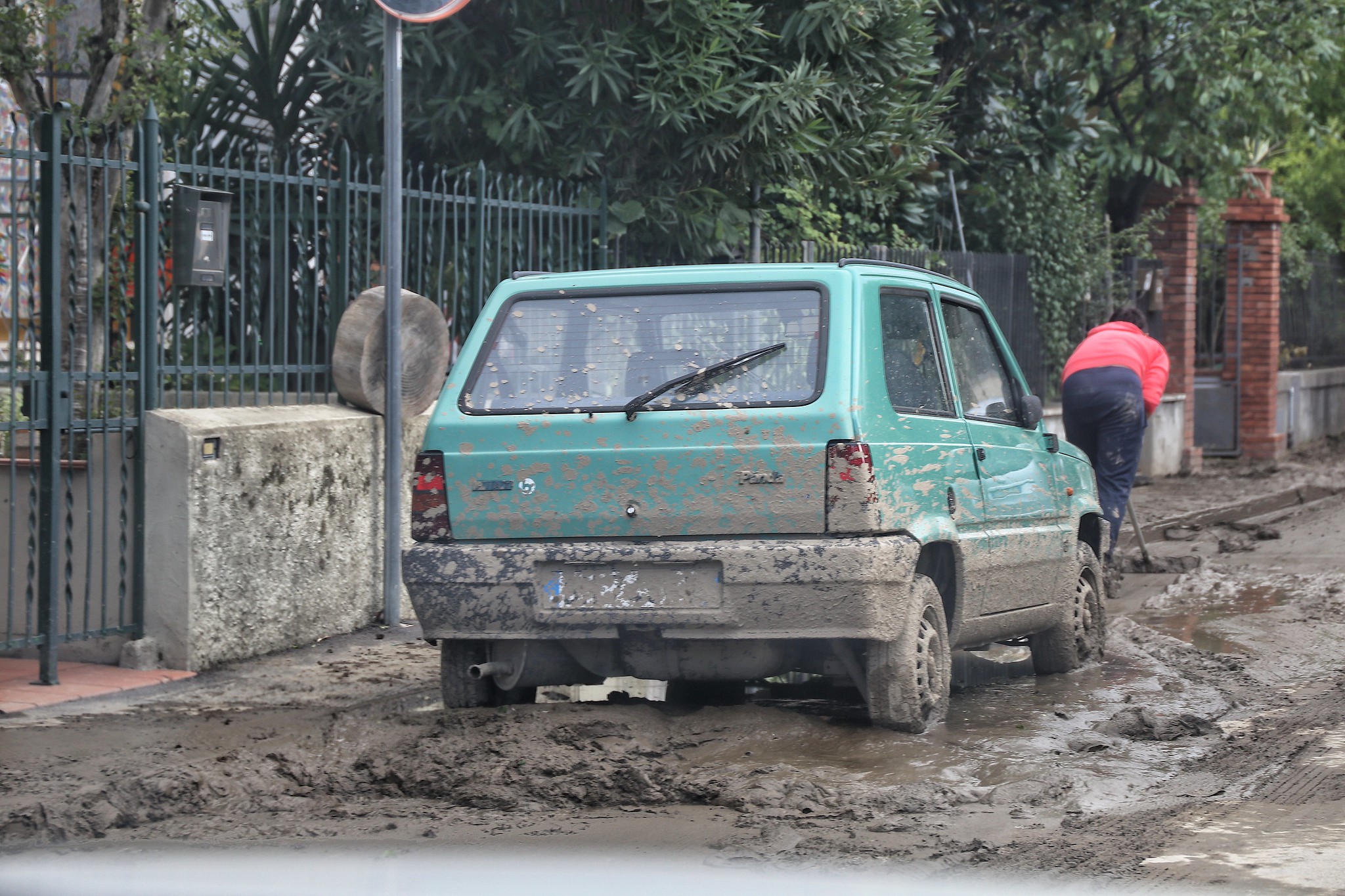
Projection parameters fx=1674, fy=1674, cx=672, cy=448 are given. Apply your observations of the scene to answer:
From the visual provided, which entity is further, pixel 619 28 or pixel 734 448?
pixel 619 28

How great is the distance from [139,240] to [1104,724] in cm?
457

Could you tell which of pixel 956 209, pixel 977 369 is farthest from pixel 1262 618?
pixel 956 209

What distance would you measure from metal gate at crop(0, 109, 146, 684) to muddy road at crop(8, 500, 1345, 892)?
65 centimetres

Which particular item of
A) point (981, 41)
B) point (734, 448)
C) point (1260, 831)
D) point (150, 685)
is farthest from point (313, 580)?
point (981, 41)

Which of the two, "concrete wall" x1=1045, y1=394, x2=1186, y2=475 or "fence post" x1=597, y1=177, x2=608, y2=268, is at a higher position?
"fence post" x1=597, y1=177, x2=608, y2=268

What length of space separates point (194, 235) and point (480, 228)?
7.18 feet

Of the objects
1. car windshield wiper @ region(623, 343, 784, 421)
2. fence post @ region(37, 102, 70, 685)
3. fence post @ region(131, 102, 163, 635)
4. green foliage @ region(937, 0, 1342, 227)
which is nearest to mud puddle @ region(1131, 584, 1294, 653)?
car windshield wiper @ region(623, 343, 784, 421)

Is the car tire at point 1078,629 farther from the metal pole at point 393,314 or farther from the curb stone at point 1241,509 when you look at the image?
the curb stone at point 1241,509

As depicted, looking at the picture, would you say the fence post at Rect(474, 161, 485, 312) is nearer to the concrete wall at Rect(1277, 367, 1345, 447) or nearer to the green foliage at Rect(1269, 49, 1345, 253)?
the concrete wall at Rect(1277, 367, 1345, 447)

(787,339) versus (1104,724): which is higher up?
(787,339)

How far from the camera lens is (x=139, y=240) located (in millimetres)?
7406

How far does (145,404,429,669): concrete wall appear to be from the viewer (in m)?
7.35

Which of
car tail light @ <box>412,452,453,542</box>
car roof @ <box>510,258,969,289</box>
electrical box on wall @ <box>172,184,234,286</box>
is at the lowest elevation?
car tail light @ <box>412,452,453,542</box>

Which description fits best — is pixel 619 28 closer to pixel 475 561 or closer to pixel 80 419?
pixel 80 419
